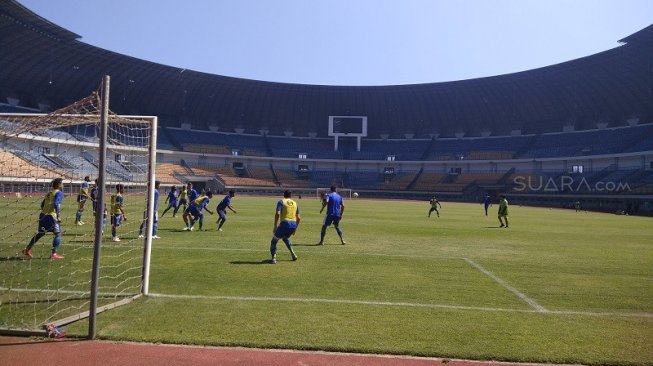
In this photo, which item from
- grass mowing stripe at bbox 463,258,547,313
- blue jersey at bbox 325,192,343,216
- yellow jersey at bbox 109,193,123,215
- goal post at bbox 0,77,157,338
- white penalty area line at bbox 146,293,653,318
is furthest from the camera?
blue jersey at bbox 325,192,343,216

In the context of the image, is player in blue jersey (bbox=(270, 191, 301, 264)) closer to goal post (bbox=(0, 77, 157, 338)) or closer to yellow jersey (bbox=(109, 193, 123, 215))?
goal post (bbox=(0, 77, 157, 338))

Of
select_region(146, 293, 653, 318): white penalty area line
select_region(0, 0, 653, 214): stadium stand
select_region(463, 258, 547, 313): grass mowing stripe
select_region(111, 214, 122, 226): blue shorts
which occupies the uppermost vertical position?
select_region(0, 0, 653, 214): stadium stand

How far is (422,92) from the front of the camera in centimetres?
8131

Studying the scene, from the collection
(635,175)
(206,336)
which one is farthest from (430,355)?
(635,175)

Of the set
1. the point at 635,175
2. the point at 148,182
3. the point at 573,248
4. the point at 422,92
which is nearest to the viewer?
the point at 148,182

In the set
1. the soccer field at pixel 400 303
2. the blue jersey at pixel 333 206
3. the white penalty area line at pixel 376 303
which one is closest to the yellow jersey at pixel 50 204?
the soccer field at pixel 400 303

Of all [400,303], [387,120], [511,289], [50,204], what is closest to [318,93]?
[387,120]

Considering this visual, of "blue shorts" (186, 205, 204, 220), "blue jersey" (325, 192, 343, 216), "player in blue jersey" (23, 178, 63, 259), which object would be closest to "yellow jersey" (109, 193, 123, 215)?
"player in blue jersey" (23, 178, 63, 259)

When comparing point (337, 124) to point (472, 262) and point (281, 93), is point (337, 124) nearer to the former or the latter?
point (281, 93)

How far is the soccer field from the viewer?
551 cm

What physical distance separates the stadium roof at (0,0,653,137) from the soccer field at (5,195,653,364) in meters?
50.0

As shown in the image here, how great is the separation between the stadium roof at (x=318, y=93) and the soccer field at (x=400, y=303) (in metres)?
50.0

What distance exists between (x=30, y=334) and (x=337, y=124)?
263 feet

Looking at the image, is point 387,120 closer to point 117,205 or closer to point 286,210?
point 117,205
